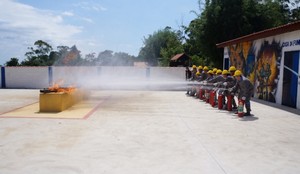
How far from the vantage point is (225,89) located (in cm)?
1340

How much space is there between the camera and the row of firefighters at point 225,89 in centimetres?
1165

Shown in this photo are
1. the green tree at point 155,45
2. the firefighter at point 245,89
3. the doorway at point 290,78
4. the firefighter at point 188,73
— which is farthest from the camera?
the green tree at point 155,45

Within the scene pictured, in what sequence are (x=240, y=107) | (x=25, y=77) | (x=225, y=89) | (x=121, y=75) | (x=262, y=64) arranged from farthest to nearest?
1. (x=121, y=75)
2. (x=25, y=77)
3. (x=262, y=64)
4. (x=225, y=89)
5. (x=240, y=107)

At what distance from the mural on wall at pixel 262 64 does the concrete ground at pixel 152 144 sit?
Result: 426cm

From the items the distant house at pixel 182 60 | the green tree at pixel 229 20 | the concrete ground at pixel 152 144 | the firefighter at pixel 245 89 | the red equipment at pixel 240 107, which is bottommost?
the concrete ground at pixel 152 144

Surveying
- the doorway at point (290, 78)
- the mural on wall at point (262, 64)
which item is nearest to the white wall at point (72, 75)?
the mural on wall at point (262, 64)

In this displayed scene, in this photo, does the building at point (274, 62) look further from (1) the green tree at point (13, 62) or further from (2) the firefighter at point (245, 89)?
(1) the green tree at point (13, 62)

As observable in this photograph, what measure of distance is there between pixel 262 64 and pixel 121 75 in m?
11.6

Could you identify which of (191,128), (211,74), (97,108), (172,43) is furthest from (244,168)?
(172,43)

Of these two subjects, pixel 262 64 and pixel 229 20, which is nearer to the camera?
pixel 262 64

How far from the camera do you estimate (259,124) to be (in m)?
10.2

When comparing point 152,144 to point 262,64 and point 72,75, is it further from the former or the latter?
point 72,75

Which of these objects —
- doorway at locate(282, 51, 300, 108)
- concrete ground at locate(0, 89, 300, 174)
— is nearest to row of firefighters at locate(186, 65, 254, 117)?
concrete ground at locate(0, 89, 300, 174)

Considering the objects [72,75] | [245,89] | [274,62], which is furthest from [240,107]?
[72,75]
